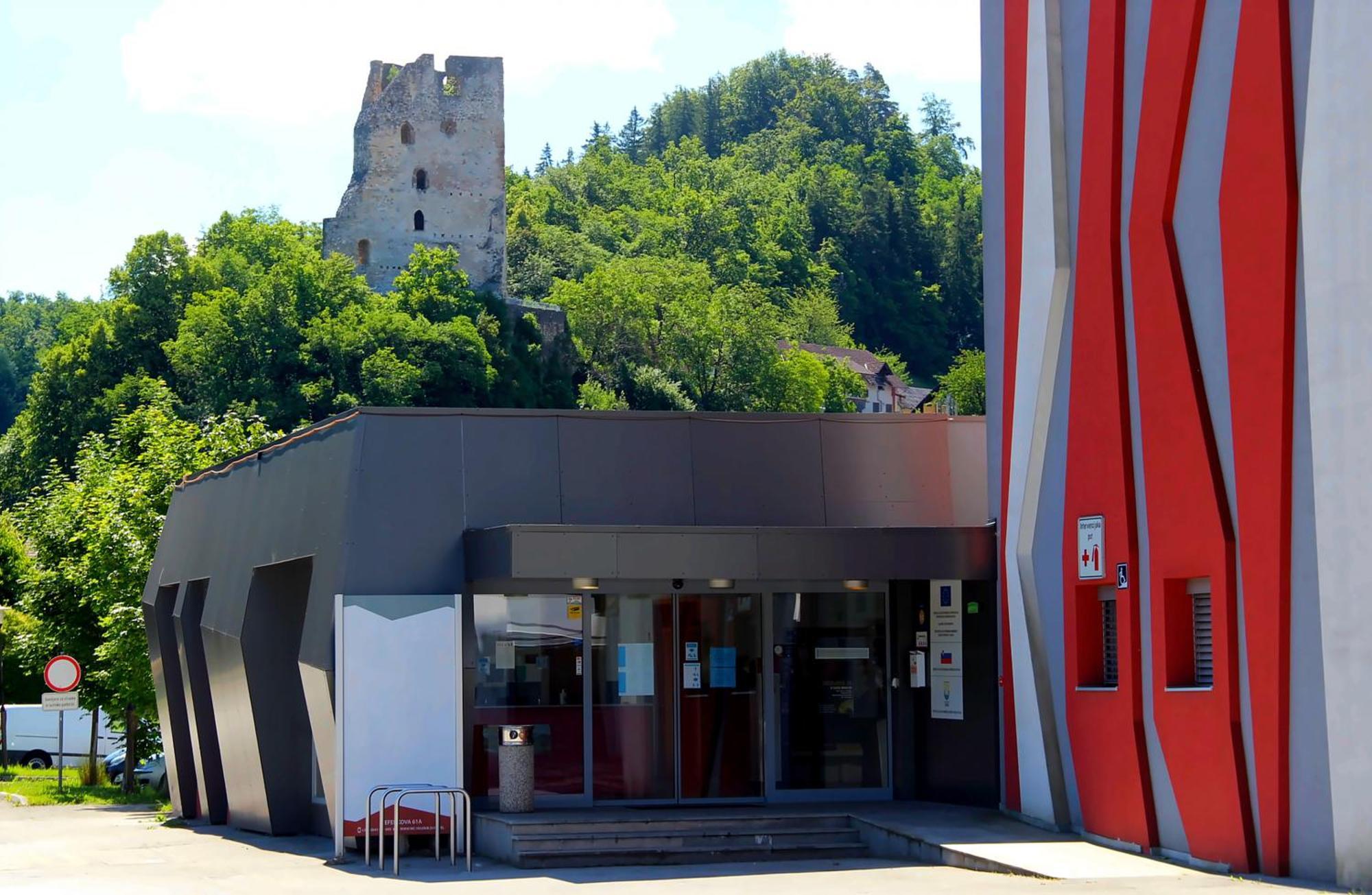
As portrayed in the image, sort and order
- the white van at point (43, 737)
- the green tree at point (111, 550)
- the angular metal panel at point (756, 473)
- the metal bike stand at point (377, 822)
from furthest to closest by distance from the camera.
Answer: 1. the white van at point (43, 737)
2. the green tree at point (111, 550)
3. the angular metal panel at point (756, 473)
4. the metal bike stand at point (377, 822)

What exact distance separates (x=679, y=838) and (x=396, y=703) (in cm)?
263

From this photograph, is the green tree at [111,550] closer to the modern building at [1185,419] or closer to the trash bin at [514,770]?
the trash bin at [514,770]

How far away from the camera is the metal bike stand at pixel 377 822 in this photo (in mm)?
14219

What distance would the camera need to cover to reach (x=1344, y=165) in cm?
1138

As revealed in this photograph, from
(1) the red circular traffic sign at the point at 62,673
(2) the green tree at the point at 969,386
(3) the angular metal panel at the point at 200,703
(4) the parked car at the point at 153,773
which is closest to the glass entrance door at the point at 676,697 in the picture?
(3) the angular metal panel at the point at 200,703

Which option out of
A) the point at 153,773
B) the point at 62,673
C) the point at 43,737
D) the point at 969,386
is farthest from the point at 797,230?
the point at 62,673

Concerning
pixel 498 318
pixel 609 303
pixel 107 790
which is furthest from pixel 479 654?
pixel 609 303

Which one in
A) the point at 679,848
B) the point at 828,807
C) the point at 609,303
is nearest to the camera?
the point at 679,848

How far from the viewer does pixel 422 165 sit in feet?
266

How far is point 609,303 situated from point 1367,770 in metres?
79.5

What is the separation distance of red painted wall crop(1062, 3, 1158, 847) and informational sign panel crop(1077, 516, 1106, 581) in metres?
0.06

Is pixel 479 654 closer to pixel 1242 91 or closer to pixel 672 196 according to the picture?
pixel 1242 91

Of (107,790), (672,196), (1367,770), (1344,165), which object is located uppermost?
(672,196)

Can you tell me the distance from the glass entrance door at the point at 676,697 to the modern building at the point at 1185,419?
2452mm
